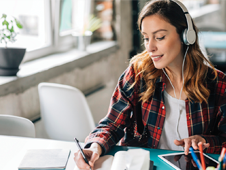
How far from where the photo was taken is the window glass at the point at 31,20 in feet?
6.82

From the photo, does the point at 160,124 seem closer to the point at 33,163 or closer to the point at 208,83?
the point at 208,83

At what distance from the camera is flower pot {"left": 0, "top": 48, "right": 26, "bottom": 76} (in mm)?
1654

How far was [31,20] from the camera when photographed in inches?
90.5

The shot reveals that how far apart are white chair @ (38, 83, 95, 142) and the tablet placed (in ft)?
2.60

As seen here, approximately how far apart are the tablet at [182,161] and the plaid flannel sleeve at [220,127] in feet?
0.62

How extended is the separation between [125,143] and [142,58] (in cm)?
43

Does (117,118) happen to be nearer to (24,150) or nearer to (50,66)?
(24,150)

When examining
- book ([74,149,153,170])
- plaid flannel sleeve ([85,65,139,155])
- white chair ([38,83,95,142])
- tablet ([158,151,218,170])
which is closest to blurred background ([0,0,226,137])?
white chair ([38,83,95,142])

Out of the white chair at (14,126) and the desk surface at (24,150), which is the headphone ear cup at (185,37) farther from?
the white chair at (14,126)

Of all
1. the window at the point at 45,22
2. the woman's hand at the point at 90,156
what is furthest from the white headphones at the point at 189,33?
the window at the point at 45,22

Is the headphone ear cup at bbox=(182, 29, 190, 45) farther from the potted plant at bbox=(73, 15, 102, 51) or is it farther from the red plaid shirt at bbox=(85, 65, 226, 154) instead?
the potted plant at bbox=(73, 15, 102, 51)

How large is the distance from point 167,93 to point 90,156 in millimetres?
528

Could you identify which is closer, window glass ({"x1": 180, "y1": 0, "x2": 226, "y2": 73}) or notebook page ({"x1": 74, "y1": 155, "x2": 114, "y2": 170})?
notebook page ({"x1": 74, "y1": 155, "x2": 114, "y2": 170})

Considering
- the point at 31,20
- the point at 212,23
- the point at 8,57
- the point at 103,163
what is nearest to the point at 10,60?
the point at 8,57
